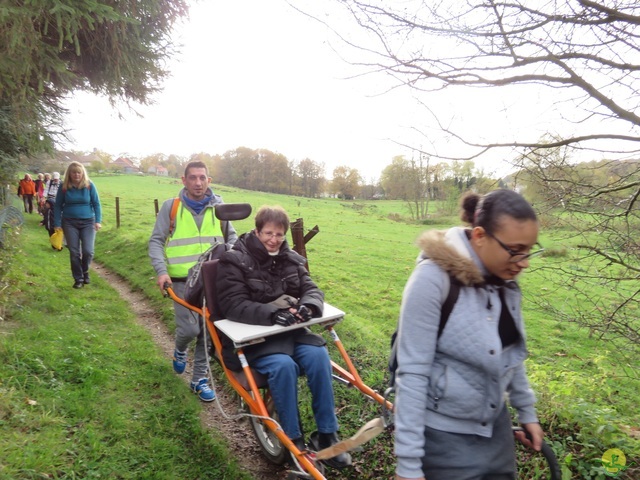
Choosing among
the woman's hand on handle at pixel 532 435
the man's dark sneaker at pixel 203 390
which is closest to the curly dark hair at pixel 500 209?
the woman's hand on handle at pixel 532 435

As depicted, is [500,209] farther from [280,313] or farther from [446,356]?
[280,313]

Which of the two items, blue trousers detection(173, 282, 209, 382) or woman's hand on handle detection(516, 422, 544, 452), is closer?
woman's hand on handle detection(516, 422, 544, 452)

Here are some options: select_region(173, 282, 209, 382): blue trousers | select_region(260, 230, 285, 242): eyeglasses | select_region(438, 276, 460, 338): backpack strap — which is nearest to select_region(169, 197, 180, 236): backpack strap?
select_region(173, 282, 209, 382): blue trousers

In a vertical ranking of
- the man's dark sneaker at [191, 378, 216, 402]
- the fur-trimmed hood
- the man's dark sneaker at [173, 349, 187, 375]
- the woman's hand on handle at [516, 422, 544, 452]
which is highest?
the fur-trimmed hood

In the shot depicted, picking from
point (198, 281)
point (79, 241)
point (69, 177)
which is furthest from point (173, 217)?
point (79, 241)

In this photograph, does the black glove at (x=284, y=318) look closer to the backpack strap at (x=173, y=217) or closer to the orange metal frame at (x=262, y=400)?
the orange metal frame at (x=262, y=400)

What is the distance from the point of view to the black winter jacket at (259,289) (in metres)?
3.05

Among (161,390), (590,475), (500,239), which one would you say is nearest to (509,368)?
(500,239)

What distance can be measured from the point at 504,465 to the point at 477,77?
9.14 feet

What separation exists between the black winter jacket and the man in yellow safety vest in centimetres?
99

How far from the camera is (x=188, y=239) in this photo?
13.9 feet

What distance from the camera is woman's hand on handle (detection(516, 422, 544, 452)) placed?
1.89 m

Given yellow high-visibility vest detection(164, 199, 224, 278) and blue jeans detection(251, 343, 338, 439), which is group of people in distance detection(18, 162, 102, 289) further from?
blue jeans detection(251, 343, 338, 439)

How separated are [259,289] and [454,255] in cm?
199
